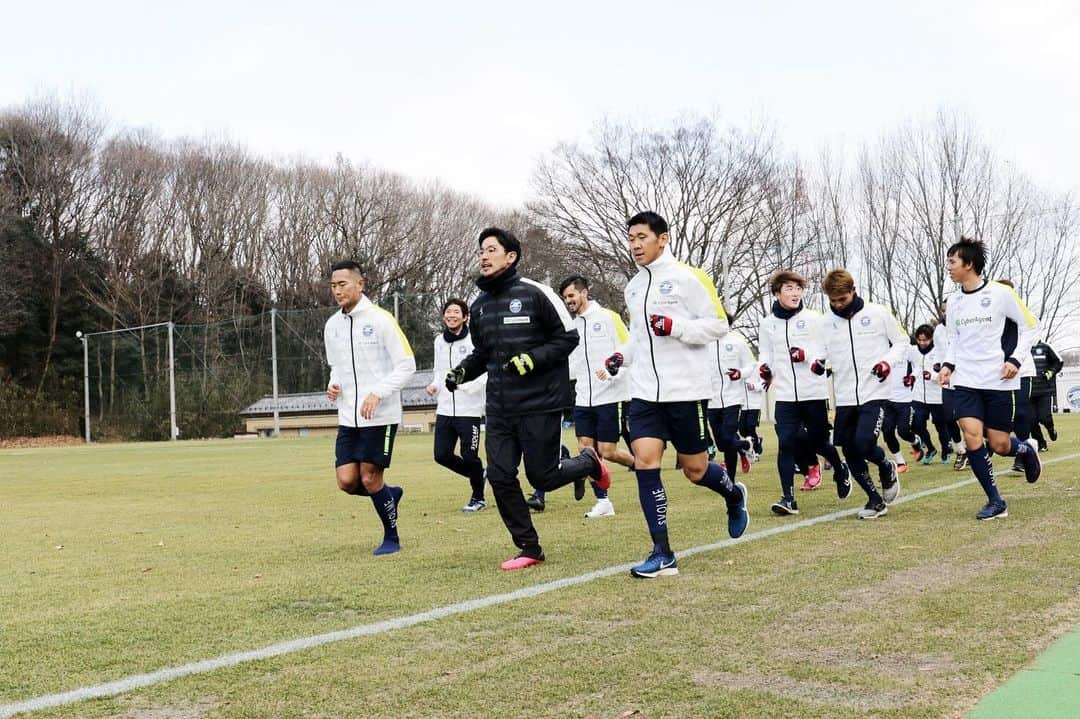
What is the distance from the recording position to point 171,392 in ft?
141

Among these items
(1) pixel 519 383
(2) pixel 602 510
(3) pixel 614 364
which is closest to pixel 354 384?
(1) pixel 519 383

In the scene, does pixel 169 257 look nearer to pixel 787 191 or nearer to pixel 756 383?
pixel 787 191

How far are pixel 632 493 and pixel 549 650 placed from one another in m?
7.87

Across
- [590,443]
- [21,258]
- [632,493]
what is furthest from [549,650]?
[21,258]

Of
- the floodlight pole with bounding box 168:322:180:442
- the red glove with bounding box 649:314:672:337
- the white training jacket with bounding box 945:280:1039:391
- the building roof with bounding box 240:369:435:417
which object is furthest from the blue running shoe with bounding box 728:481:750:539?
the floodlight pole with bounding box 168:322:180:442

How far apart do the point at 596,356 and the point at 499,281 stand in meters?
4.09

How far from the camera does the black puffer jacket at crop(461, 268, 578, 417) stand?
21.9 ft

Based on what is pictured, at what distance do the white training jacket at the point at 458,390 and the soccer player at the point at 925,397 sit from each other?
726cm

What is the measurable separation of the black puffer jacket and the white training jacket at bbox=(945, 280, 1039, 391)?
369 cm

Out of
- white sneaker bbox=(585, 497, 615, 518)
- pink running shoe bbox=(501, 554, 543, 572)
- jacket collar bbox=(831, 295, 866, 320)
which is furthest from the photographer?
white sneaker bbox=(585, 497, 615, 518)

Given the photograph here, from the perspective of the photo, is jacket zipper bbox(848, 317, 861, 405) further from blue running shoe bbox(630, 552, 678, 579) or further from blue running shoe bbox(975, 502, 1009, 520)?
blue running shoe bbox(630, 552, 678, 579)

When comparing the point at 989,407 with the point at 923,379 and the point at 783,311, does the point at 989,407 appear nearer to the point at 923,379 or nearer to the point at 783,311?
the point at 783,311

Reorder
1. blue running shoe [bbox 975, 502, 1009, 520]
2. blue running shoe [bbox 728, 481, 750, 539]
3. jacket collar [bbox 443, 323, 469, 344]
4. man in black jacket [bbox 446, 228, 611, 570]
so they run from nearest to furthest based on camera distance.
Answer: man in black jacket [bbox 446, 228, 611, 570] → blue running shoe [bbox 728, 481, 750, 539] → blue running shoe [bbox 975, 502, 1009, 520] → jacket collar [bbox 443, 323, 469, 344]

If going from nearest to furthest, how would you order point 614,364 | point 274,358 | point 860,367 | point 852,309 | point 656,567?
1. point 656,567
2. point 614,364
3. point 860,367
4. point 852,309
5. point 274,358
